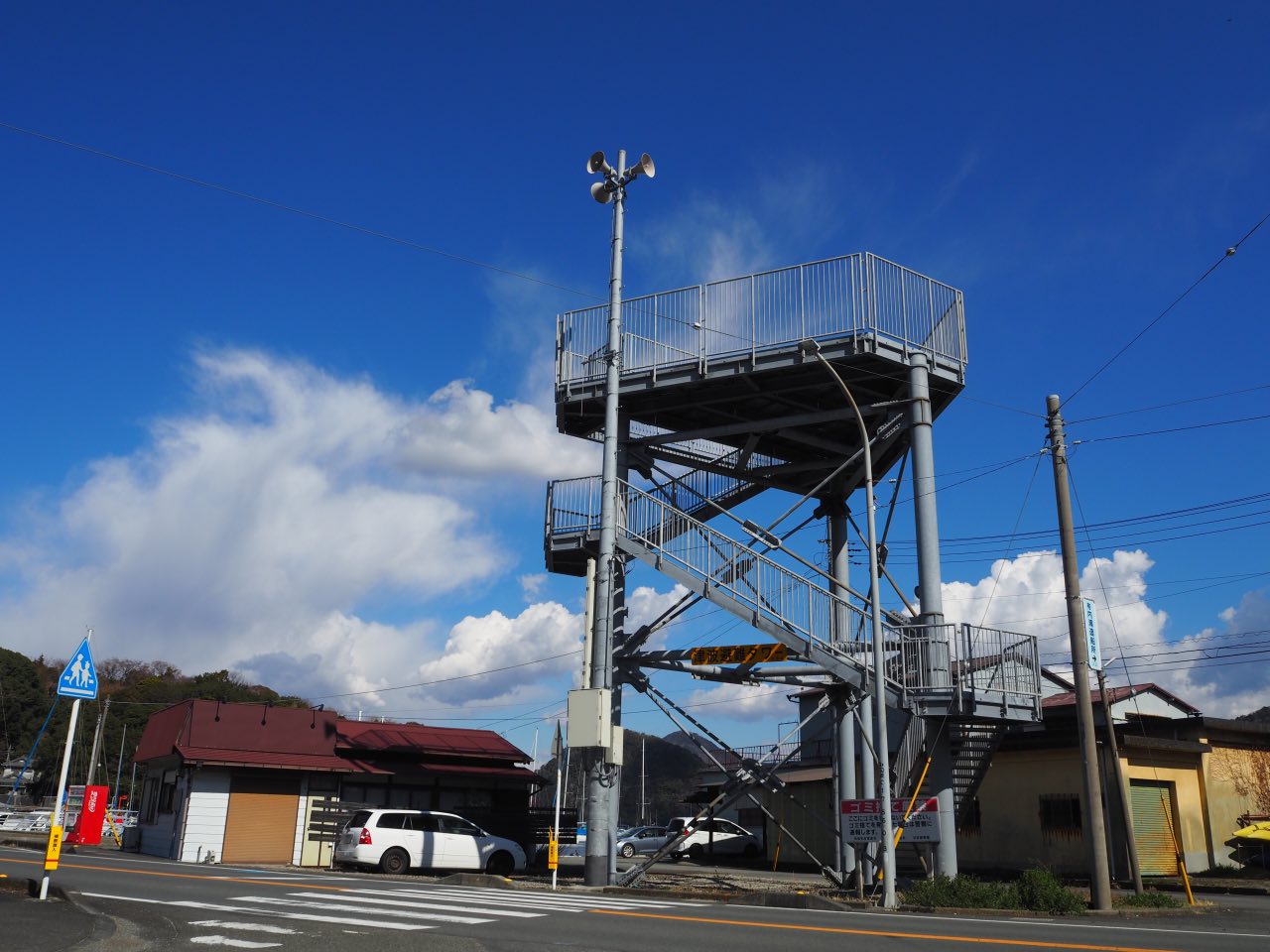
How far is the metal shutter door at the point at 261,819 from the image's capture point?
101 ft

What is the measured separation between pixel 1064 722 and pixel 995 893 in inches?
584

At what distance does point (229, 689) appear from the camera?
355 feet

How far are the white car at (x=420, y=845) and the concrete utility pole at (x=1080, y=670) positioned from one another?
48.5ft

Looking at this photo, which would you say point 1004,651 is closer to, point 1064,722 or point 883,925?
point 883,925

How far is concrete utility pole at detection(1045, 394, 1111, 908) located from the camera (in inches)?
667

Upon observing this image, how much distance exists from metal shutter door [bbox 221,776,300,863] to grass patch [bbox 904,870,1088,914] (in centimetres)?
2096

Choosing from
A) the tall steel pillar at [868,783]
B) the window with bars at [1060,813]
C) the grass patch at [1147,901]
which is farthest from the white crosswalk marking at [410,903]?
the window with bars at [1060,813]

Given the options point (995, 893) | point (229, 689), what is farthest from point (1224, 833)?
point (229, 689)

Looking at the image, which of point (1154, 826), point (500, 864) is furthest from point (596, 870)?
point (1154, 826)

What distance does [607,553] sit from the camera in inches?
835

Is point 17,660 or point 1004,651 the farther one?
point 17,660

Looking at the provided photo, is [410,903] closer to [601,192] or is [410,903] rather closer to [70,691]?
[70,691]

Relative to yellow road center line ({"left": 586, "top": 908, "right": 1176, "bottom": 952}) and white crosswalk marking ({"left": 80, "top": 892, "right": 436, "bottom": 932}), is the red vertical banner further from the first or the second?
yellow road center line ({"left": 586, "top": 908, "right": 1176, "bottom": 952})

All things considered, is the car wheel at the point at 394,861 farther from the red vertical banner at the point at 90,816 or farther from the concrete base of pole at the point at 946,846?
the red vertical banner at the point at 90,816
